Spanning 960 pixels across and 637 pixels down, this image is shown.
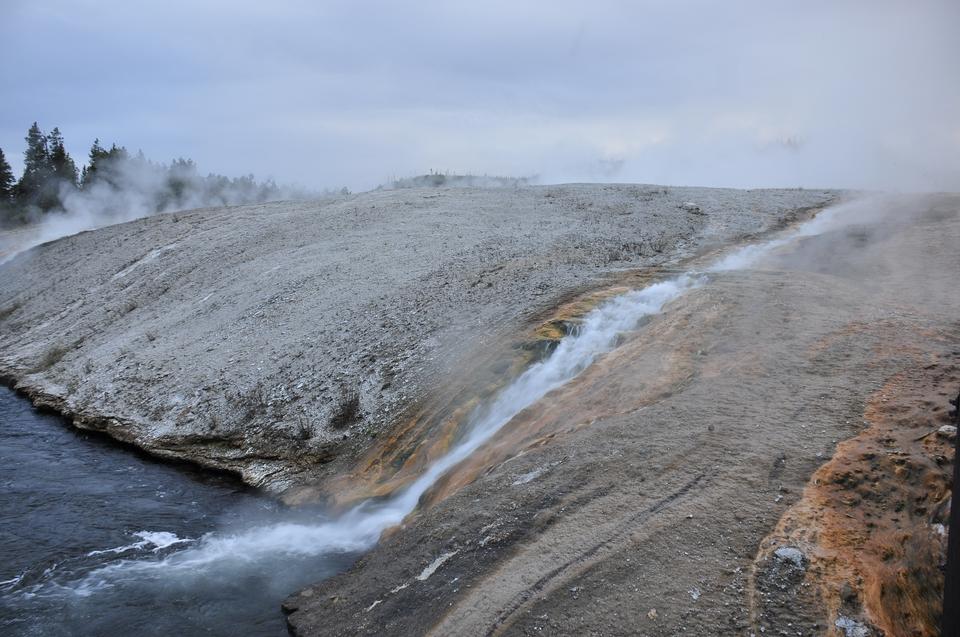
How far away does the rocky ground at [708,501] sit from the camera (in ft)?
15.9

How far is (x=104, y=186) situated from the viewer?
44.3 m

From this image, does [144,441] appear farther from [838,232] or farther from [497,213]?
[838,232]

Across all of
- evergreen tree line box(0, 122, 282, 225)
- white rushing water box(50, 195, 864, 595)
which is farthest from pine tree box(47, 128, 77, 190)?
white rushing water box(50, 195, 864, 595)

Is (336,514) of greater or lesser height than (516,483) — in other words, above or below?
below

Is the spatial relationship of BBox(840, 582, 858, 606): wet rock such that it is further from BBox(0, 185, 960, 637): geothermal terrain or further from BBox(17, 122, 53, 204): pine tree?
BBox(17, 122, 53, 204): pine tree

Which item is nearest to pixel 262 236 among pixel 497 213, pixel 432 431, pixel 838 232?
pixel 497 213

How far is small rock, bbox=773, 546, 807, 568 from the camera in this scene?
4984 millimetres

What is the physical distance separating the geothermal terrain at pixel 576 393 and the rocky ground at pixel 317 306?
0.27 feet

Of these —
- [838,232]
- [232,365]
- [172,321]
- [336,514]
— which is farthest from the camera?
[172,321]

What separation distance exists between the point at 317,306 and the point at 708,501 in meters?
10.5

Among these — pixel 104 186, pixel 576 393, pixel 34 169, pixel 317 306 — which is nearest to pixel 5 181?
pixel 34 169

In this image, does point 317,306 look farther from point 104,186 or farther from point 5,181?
point 5,181

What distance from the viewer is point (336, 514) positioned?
9.26 metres

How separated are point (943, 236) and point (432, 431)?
10943 mm
